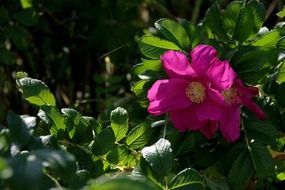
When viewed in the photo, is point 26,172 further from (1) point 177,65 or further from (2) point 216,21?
(2) point 216,21

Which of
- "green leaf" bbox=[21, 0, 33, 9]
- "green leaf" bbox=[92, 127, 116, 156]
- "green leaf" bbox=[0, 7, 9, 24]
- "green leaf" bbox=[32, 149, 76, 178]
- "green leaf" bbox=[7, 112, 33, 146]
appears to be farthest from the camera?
"green leaf" bbox=[21, 0, 33, 9]

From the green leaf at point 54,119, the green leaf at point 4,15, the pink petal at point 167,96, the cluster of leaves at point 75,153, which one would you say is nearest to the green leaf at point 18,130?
the cluster of leaves at point 75,153

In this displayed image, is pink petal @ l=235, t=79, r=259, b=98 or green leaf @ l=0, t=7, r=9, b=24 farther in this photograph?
green leaf @ l=0, t=7, r=9, b=24

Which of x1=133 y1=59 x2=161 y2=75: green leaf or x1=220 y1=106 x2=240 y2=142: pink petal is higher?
x1=133 y1=59 x2=161 y2=75: green leaf

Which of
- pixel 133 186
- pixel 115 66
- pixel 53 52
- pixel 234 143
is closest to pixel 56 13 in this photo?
pixel 53 52

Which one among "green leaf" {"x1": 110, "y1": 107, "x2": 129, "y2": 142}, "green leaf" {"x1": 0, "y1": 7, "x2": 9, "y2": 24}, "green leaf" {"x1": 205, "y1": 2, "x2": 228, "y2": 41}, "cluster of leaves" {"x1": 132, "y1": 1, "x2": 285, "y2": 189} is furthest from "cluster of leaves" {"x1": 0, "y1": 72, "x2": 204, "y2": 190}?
"green leaf" {"x1": 0, "y1": 7, "x2": 9, "y2": 24}

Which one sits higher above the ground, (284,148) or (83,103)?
(284,148)

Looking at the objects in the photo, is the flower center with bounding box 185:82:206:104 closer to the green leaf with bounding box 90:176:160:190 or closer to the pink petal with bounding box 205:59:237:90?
the pink petal with bounding box 205:59:237:90

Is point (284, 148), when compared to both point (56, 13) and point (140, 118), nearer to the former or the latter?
point (140, 118)
